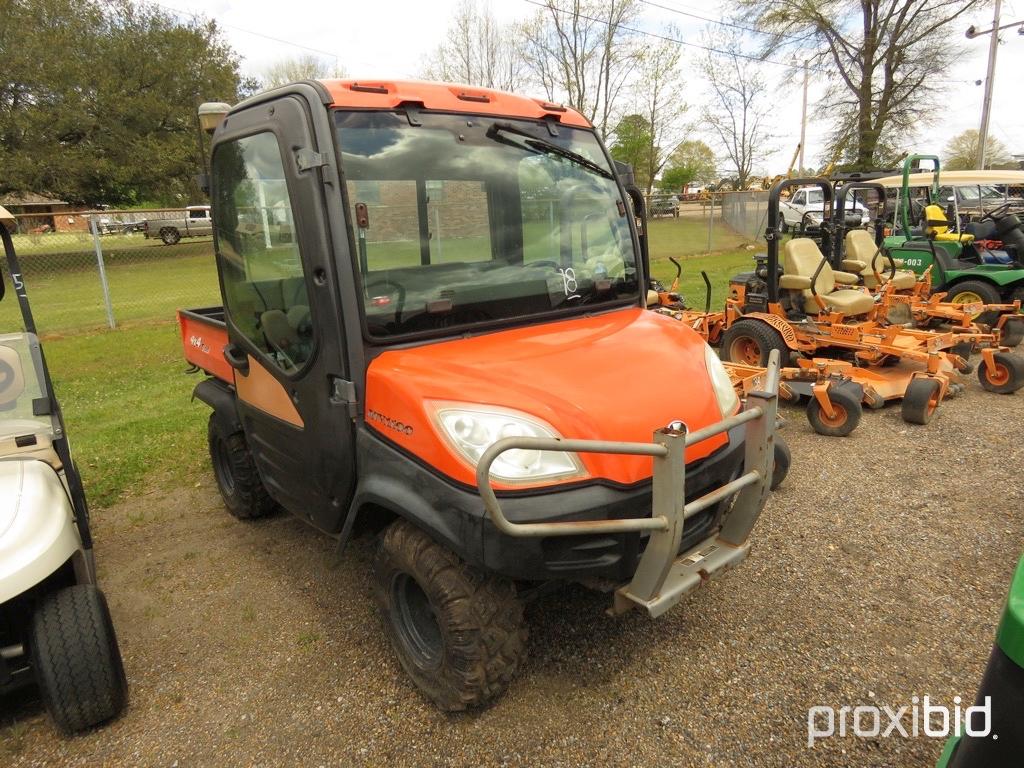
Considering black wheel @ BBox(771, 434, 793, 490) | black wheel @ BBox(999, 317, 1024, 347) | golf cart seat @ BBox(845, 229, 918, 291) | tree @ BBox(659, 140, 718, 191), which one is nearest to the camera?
black wheel @ BBox(771, 434, 793, 490)

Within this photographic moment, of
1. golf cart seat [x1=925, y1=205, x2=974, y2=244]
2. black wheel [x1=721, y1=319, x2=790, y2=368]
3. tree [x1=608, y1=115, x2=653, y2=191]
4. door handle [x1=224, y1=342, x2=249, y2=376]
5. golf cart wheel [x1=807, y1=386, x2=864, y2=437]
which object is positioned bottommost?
golf cart wheel [x1=807, y1=386, x2=864, y2=437]

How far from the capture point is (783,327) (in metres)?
6.59

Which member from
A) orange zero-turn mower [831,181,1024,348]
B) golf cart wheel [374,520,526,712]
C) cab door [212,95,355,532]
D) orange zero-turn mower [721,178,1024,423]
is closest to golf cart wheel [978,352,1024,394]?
orange zero-turn mower [721,178,1024,423]

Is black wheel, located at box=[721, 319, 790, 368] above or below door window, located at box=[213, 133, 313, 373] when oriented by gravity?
below

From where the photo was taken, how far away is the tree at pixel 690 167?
46.4 metres

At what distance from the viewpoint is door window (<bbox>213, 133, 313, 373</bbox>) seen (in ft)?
8.72

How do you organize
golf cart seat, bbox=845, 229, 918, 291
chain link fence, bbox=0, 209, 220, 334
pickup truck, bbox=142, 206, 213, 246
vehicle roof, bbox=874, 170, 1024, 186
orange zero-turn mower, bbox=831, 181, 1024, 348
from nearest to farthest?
orange zero-turn mower, bbox=831, 181, 1024, 348 → golf cart seat, bbox=845, 229, 918, 291 → chain link fence, bbox=0, 209, 220, 334 → vehicle roof, bbox=874, 170, 1024, 186 → pickup truck, bbox=142, 206, 213, 246

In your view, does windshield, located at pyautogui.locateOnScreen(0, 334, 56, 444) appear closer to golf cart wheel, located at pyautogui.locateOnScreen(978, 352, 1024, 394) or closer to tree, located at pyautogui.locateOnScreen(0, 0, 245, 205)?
golf cart wheel, located at pyautogui.locateOnScreen(978, 352, 1024, 394)

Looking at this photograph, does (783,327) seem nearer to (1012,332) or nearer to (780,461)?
(780,461)

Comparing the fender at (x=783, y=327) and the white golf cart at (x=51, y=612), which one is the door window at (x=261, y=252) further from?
the fender at (x=783, y=327)

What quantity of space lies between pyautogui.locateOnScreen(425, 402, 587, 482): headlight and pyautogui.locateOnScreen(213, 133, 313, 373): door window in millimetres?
795

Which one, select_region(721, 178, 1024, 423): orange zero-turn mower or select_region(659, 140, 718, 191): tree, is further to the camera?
select_region(659, 140, 718, 191): tree

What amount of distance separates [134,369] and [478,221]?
6.89 metres

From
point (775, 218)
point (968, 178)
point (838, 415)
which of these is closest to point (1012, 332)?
point (775, 218)
